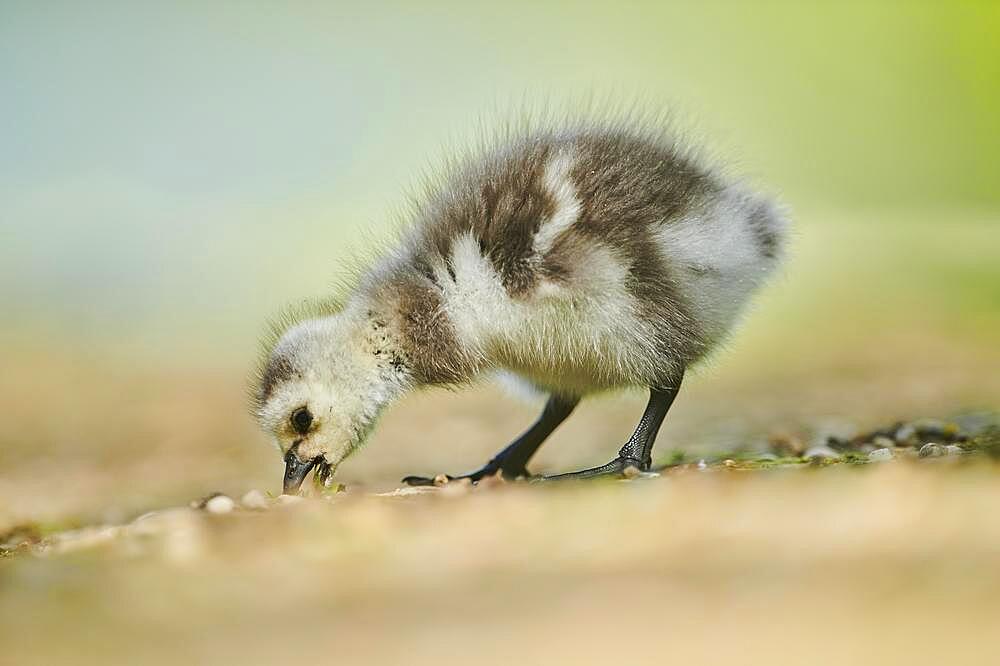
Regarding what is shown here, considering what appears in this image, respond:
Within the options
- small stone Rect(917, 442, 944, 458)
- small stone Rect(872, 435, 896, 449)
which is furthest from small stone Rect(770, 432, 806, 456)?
small stone Rect(917, 442, 944, 458)

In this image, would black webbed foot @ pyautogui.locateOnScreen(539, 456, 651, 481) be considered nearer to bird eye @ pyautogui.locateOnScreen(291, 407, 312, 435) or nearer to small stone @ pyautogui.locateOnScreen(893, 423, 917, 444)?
bird eye @ pyautogui.locateOnScreen(291, 407, 312, 435)

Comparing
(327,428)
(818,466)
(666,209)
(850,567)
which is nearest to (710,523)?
(850,567)

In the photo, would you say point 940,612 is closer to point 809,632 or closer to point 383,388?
point 809,632

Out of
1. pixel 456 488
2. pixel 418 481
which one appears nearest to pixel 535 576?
pixel 456 488

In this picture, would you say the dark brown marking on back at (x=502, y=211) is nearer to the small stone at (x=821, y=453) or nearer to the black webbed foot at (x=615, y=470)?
the black webbed foot at (x=615, y=470)

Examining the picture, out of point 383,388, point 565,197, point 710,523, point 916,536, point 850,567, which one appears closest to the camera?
point 850,567
